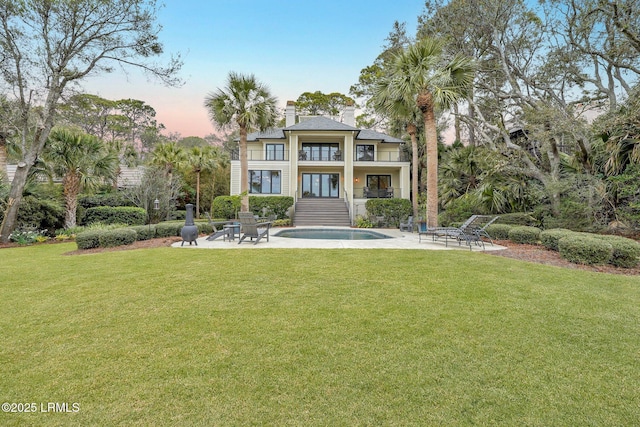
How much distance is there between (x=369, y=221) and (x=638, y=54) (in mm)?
14231

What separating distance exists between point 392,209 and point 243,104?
11.3 metres

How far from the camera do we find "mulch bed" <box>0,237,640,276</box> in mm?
6777

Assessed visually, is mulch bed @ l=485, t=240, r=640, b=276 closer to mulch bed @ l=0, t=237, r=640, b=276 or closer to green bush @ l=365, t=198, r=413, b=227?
mulch bed @ l=0, t=237, r=640, b=276

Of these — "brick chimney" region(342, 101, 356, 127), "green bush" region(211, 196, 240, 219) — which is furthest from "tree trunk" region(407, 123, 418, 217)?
"green bush" region(211, 196, 240, 219)

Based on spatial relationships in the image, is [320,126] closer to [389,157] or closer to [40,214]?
[389,157]

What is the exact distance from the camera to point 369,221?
19750mm

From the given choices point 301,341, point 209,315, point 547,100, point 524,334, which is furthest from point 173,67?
point 547,100

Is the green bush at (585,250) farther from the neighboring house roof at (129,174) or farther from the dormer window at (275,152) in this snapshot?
the neighboring house roof at (129,174)

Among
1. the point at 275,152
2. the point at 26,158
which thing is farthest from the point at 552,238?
the point at 275,152

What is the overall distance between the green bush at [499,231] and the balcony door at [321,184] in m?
14.1

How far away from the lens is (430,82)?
12.1 m

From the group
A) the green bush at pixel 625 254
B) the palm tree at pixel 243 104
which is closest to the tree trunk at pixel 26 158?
the palm tree at pixel 243 104

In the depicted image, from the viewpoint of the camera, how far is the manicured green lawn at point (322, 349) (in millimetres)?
2162

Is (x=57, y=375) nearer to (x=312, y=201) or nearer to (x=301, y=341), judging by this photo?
(x=301, y=341)
